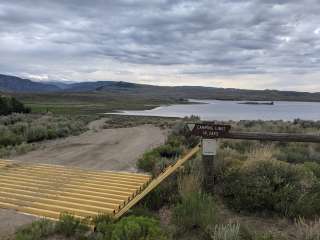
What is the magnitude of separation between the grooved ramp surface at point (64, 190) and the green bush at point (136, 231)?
82 centimetres

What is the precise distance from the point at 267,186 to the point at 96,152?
7.70 meters

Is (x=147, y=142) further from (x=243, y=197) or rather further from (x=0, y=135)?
(x=243, y=197)

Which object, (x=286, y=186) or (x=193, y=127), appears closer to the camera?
(x=286, y=186)

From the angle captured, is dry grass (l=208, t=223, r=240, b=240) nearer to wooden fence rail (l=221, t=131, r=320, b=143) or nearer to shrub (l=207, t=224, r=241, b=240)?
shrub (l=207, t=224, r=241, b=240)

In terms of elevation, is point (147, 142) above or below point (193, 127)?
below

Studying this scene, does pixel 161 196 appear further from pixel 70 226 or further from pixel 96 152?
pixel 96 152

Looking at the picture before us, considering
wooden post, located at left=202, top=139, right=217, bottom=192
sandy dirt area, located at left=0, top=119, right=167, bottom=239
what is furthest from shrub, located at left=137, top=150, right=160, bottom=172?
wooden post, located at left=202, top=139, right=217, bottom=192

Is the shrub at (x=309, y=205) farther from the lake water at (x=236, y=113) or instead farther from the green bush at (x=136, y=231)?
the lake water at (x=236, y=113)

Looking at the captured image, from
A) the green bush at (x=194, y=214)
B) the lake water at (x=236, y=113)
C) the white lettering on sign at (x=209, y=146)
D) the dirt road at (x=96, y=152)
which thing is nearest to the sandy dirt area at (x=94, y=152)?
the dirt road at (x=96, y=152)

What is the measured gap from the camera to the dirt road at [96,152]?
11.0 metres

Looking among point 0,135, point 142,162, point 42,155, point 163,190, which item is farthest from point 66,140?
point 163,190

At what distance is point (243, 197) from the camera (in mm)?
6422

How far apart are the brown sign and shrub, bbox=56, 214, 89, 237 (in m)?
2.53

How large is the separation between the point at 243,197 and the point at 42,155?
25.8ft
